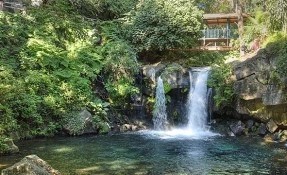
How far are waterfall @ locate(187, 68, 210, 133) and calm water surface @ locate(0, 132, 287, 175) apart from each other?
2850 millimetres

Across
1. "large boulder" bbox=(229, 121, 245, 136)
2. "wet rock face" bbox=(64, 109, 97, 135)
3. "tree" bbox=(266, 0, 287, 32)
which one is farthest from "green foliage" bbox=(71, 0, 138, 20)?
"tree" bbox=(266, 0, 287, 32)

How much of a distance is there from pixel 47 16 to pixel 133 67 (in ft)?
20.9

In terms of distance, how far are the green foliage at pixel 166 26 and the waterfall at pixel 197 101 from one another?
2791mm

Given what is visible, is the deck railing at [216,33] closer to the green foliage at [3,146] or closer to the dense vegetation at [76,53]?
the dense vegetation at [76,53]

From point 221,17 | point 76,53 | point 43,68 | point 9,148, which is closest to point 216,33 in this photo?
point 221,17

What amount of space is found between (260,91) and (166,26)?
24.7ft

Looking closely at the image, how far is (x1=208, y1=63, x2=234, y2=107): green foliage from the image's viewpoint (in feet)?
62.1

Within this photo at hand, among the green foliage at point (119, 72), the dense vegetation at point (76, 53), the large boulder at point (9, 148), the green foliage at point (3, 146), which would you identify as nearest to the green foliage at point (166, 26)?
the dense vegetation at point (76, 53)

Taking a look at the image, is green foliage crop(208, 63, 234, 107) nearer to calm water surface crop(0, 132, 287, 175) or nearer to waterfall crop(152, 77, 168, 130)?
calm water surface crop(0, 132, 287, 175)

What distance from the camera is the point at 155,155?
1408cm

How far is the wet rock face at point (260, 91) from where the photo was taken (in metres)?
17.2

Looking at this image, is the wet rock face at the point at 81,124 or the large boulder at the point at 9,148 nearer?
the large boulder at the point at 9,148

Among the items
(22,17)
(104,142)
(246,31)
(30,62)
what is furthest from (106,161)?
(246,31)

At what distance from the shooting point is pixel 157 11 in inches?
931
